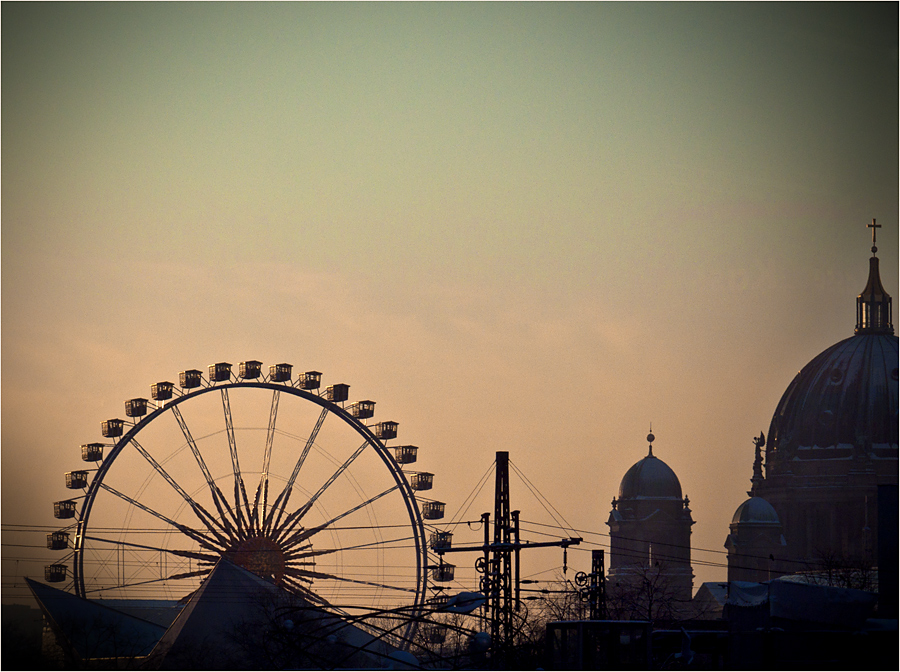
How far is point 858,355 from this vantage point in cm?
15800

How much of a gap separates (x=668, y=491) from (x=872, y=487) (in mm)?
19889

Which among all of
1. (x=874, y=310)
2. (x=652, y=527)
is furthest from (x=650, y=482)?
(x=874, y=310)

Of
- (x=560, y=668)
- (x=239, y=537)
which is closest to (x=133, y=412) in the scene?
(x=239, y=537)

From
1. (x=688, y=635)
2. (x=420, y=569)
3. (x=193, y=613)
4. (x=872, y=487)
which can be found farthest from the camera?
(x=872, y=487)

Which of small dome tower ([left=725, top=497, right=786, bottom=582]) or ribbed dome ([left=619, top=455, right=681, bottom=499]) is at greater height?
ribbed dome ([left=619, top=455, right=681, bottom=499])

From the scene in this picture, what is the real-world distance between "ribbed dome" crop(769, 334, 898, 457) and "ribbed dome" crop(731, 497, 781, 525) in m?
7.87

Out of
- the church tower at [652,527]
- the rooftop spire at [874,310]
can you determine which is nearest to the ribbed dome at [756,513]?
the church tower at [652,527]

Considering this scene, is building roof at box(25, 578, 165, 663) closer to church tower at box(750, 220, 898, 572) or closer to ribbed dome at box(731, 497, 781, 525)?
ribbed dome at box(731, 497, 781, 525)

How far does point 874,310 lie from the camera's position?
166375 mm

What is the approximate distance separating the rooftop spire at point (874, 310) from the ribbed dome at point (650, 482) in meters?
25.0

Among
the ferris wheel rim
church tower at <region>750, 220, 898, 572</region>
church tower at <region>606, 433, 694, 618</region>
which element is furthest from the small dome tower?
the ferris wheel rim

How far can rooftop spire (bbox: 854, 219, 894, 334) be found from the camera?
165 metres

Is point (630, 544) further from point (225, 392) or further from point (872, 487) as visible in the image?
point (225, 392)

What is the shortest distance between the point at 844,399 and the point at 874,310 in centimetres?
1444
